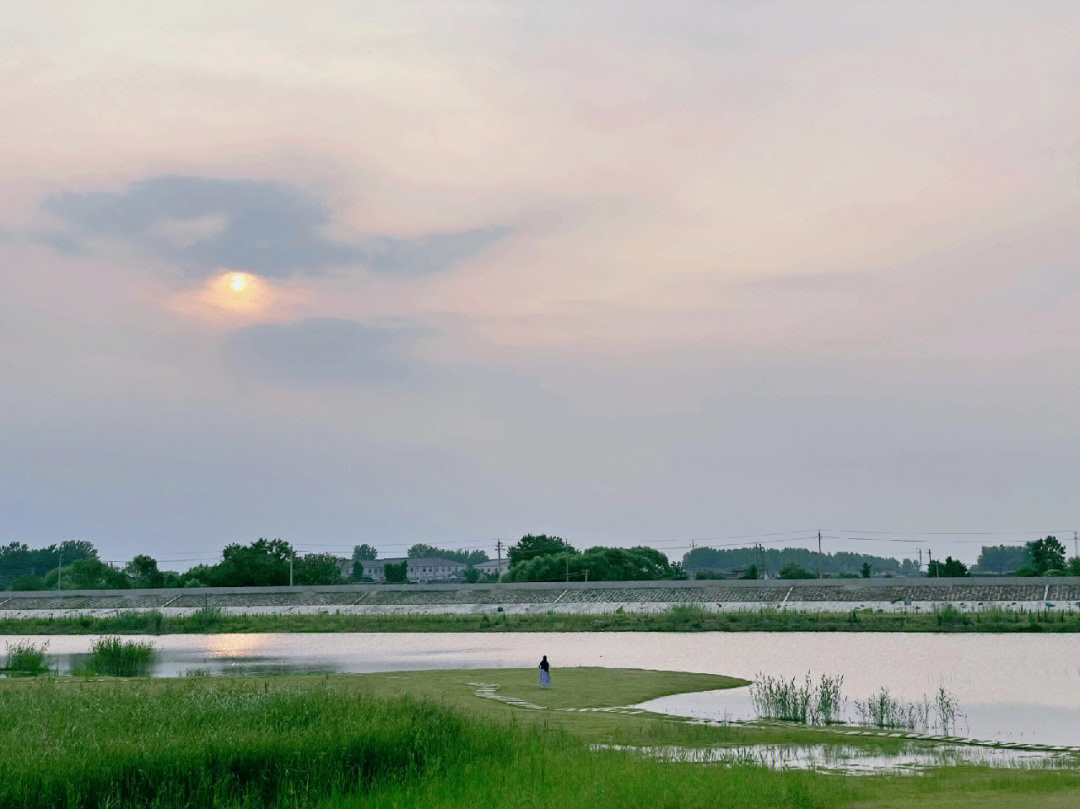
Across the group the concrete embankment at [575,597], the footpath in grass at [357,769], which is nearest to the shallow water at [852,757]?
the footpath in grass at [357,769]

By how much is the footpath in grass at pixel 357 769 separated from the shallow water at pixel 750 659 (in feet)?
31.4

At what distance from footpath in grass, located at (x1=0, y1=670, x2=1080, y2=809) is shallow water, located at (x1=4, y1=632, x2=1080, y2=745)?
956 cm

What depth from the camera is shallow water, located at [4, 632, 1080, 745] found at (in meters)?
34.4

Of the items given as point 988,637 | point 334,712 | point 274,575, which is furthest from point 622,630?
point 274,575

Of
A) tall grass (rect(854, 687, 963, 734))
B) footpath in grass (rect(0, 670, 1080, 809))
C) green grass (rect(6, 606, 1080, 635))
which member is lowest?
green grass (rect(6, 606, 1080, 635))


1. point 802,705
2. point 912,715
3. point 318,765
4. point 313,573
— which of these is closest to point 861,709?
point 912,715

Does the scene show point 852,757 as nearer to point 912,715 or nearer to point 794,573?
point 912,715

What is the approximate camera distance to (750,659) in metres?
52.7

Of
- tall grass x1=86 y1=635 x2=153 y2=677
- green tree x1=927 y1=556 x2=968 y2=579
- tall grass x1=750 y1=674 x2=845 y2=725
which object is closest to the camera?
tall grass x1=750 y1=674 x2=845 y2=725

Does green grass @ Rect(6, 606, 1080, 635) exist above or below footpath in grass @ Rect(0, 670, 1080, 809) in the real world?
below

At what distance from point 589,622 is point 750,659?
32.7m

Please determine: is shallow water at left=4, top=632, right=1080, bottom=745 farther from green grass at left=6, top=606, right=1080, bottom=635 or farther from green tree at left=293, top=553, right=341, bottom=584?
green tree at left=293, top=553, right=341, bottom=584

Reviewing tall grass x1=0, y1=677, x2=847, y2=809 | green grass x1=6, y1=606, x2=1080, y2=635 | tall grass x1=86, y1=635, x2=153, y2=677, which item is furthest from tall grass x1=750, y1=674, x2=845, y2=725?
green grass x1=6, y1=606, x2=1080, y2=635

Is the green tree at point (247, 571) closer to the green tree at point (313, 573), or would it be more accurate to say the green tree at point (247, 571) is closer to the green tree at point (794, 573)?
the green tree at point (313, 573)
